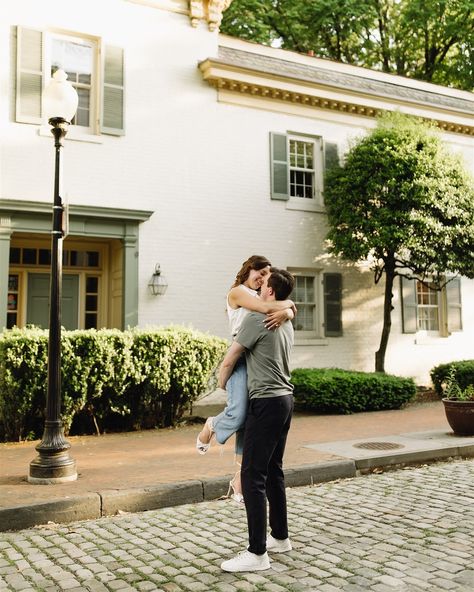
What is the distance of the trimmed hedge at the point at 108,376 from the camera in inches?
331

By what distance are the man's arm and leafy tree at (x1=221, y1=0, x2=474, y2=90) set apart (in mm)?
19349

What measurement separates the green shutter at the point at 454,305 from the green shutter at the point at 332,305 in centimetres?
343

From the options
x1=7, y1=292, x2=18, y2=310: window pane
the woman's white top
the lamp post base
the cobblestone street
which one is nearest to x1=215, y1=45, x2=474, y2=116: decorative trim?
x1=7, y1=292, x2=18, y2=310: window pane

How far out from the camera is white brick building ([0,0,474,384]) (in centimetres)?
1133

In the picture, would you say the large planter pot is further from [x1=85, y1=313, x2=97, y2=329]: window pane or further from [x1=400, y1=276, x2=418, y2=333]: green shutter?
[x1=85, y1=313, x2=97, y2=329]: window pane

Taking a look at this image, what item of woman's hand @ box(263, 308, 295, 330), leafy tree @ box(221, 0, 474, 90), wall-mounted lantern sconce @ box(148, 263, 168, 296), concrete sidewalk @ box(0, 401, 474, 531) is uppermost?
leafy tree @ box(221, 0, 474, 90)

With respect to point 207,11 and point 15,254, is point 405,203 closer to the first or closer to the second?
point 207,11

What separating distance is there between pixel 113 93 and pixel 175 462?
26.0 feet

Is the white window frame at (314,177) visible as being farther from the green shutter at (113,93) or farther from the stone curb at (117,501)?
the stone curb at (117,501)

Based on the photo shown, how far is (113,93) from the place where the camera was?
39.2ft

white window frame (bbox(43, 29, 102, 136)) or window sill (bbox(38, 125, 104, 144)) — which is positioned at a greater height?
white window frame (bbox(43, 29, 102, 136))

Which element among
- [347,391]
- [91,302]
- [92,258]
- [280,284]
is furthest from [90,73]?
[280,284]

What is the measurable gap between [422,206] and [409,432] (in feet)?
18.1

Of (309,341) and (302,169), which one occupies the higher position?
(302,169)
